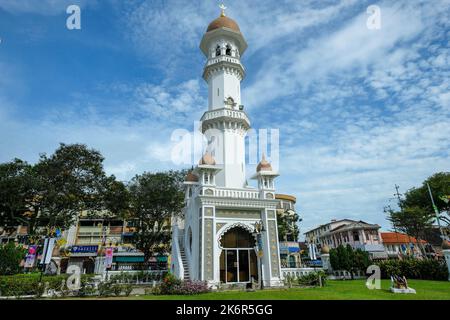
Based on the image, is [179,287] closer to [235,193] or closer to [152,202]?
[235,193]

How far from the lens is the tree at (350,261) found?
32125 mm

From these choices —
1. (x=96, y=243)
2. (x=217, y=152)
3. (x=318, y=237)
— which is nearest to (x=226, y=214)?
(x=217, y=152)

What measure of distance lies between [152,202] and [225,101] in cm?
1514

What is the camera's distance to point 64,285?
17.1 m

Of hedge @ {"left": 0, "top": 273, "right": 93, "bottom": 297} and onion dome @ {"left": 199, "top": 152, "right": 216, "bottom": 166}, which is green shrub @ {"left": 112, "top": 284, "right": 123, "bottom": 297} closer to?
hedge @ {"left": 0, "top": 273, "right": 93, "bottom": 297}

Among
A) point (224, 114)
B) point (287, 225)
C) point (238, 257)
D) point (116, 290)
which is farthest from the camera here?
point (287, 225)

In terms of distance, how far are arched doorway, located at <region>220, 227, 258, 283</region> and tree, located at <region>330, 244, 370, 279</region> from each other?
17.1 m

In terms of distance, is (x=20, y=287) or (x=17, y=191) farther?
(x=17, y=191)

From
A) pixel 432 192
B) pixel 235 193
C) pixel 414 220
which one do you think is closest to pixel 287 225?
pixel 414 220

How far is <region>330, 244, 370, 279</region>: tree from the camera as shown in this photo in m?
32.1

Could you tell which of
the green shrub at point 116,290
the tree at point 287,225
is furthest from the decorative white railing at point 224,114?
the tree at point 287,225

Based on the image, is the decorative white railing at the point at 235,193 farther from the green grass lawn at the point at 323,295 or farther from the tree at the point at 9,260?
the tree at the point at 9,260

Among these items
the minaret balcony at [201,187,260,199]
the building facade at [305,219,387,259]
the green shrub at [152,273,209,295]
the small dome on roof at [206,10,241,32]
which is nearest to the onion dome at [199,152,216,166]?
the minaret balcony at [201,187,260,199]

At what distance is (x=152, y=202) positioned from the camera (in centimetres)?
3269
